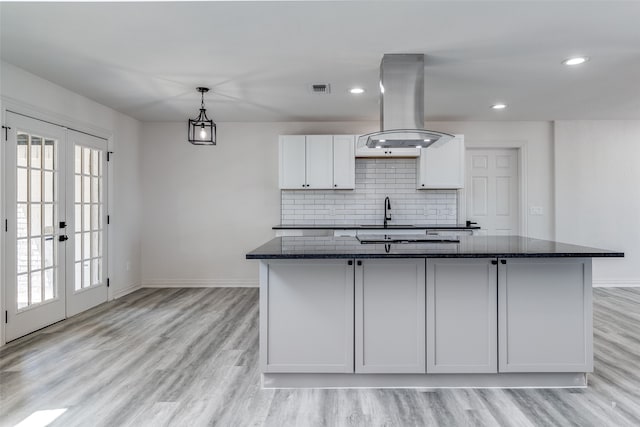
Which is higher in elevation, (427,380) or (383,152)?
(383,152)

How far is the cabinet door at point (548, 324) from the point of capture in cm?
242

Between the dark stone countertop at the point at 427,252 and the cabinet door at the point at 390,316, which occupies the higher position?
the dark stone countertop at the point at 427,252

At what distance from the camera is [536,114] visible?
202 inches

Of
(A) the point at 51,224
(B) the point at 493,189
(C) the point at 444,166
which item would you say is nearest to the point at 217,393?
(A) the point at 51,224

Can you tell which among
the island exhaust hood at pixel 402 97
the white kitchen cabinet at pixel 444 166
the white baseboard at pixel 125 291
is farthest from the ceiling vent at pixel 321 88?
the white baseboard at pixel 125 291

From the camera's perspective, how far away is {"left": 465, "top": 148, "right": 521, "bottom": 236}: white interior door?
567cm

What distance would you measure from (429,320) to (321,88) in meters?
2.63

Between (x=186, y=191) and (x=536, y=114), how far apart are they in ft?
16.9

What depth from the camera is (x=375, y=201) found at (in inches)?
219

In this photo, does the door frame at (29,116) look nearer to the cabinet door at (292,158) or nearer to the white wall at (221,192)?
the white wall at (221,192)

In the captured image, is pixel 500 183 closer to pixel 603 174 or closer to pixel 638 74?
pixel 603 174

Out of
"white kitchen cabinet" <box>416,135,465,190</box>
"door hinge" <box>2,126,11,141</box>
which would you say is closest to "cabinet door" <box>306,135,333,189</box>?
"white kitchen cabinet" <box>416,135,465,190</box>

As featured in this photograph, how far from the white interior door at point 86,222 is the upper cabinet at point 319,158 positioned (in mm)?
2308

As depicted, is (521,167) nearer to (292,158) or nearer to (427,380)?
(292,158)
